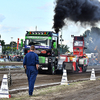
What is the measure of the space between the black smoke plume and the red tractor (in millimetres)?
2278

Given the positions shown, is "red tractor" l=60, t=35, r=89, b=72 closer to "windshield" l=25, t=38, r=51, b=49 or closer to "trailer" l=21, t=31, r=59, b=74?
"trailer" l=21, t=31, r=59, b=74

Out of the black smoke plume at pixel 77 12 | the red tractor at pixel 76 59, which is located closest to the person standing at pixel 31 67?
the red tractor at pixel 76 59

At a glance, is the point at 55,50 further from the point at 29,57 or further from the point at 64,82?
the point at 29,57

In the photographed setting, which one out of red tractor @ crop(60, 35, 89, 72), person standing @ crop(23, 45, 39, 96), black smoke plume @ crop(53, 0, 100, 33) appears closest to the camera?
person standing @ crop(23, 45, 39, 96)

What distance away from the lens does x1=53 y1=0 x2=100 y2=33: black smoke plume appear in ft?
78.0

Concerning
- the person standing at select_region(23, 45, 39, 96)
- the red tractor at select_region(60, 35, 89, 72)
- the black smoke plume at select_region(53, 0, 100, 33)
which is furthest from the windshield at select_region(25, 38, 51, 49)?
the person standing at select_region(23, 45, 39, 96)

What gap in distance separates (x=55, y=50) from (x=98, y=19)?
9.72 meters

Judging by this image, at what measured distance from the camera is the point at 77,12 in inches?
973

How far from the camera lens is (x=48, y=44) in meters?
18.1

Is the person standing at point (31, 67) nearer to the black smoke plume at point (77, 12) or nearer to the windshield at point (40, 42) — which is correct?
the windshield at point (40, 42)

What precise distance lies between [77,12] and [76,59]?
6.11 meters

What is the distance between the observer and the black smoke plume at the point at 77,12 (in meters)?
23.8

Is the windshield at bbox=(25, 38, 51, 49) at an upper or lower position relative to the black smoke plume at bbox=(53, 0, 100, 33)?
lower

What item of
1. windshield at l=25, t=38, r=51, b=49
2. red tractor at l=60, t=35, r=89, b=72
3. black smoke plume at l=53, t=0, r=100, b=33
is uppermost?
black smoke plume at l=53, t=0, r=100, b=33
